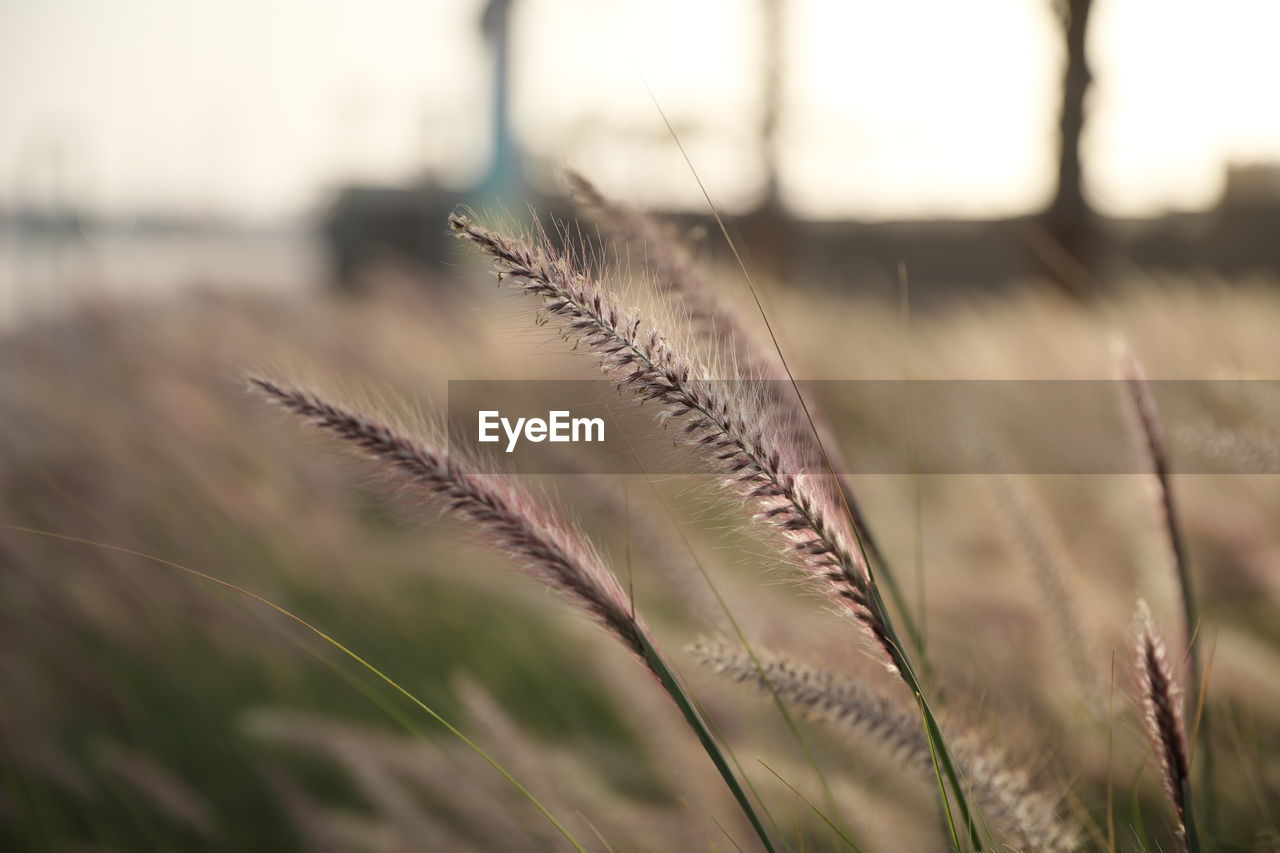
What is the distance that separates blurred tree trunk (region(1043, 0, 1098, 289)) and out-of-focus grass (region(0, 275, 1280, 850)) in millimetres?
1407

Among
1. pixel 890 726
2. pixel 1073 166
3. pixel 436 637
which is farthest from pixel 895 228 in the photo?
pixel 890 726

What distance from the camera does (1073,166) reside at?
156 inches

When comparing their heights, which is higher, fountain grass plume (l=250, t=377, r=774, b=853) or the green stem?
fountain grass plume (l=250, t=377, r=774, b=853)

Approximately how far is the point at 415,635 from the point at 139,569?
55 centimetres

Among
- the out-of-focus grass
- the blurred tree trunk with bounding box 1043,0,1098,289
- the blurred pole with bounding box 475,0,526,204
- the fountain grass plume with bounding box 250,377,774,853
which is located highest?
the blurred pole with bounding box 475,0,526,204

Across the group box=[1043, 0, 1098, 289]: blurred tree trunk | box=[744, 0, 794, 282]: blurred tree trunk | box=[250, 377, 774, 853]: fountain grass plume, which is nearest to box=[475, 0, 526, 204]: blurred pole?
box=[744, 0, 794, 282]: blurred tree trunk

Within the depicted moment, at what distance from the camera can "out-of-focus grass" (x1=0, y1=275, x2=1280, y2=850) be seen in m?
0.87

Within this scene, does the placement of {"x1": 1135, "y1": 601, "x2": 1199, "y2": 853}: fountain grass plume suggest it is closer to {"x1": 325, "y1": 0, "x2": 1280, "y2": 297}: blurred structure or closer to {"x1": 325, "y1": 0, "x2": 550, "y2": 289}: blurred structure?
{"x1": 325, "y1": 0, "x2": 1280, "y2": 297}: blurred structure

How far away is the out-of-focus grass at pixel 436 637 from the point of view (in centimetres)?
87

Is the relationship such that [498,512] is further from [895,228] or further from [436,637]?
[895,228]

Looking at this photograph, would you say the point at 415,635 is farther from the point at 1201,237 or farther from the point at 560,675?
the point at 1201,237

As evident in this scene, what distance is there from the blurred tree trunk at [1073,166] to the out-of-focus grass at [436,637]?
1407 millimetres

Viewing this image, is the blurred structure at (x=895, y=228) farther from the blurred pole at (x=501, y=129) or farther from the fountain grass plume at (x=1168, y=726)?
the fountain grass plume at (x=1168, y=726)

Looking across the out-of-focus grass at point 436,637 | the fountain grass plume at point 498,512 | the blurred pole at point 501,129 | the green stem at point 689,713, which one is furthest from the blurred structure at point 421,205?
the green stem at point 689,713
